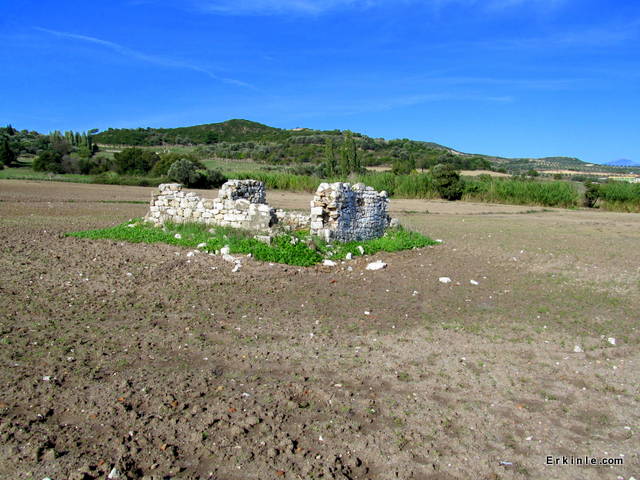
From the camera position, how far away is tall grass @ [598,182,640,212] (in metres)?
32.8

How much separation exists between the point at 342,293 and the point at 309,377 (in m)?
3.46

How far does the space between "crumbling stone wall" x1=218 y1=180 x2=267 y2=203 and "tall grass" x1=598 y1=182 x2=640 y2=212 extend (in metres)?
28.4

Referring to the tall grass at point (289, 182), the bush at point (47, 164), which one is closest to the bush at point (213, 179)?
the tall grass at point (289, 182)

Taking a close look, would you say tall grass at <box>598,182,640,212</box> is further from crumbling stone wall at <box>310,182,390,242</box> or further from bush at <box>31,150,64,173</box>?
bush at <box>31,150,64,173</box>

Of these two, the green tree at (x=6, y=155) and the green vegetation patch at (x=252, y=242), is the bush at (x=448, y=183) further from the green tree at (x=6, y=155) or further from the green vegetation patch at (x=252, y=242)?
the green tree at (x=6, y=155)

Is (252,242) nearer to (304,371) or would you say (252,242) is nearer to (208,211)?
(208,211)

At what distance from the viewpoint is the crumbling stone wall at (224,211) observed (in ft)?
37.4

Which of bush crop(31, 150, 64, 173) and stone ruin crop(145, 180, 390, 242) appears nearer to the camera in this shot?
stone ruin crop(145, 180, 390, 242)

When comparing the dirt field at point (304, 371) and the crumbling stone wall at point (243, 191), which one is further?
the crumbling stone wall at point (243, 191)

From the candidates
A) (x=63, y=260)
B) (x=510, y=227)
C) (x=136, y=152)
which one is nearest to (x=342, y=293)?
(x=63, y=260)

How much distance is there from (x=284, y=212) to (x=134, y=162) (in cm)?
3837

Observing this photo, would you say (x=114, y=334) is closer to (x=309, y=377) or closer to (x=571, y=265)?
(x=309, y=377)

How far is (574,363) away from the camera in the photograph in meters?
5.40

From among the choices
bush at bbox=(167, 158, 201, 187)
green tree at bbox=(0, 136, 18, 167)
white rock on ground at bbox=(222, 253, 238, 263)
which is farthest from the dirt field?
green tree at bbox=(0, 136, 18, 167)
